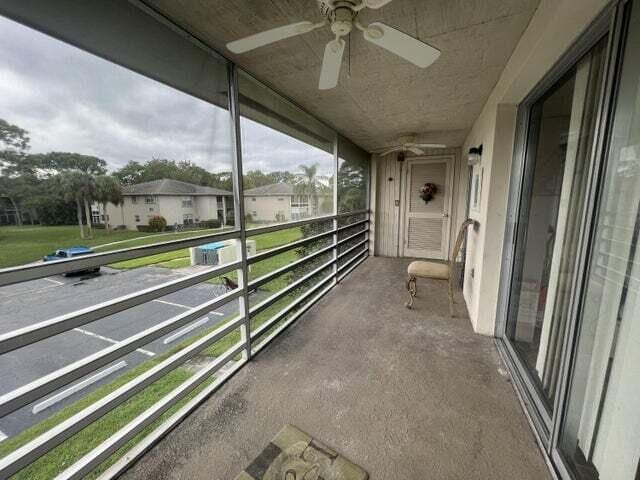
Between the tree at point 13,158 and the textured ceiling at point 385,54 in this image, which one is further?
the textured ceiling at point 385,54

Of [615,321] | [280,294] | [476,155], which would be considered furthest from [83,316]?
[476,155]

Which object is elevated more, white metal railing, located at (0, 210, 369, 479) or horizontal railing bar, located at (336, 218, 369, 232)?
horizontal railing bar, located at (336, 218, 369, 232)

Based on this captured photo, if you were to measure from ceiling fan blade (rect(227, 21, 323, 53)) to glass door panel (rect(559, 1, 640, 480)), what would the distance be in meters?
1.21

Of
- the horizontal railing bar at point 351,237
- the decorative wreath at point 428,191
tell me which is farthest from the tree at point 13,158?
the decorative wreath at point 428,191

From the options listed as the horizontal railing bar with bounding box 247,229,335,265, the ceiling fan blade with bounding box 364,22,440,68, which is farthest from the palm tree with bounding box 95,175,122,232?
the ceiling fan blade with bounding box 364,22,440,68

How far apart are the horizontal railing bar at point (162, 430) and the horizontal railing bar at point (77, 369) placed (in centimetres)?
52

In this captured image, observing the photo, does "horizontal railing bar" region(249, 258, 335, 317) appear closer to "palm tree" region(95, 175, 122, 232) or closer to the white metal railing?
the white metal railing

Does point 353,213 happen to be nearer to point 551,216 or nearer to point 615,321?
point 551,216

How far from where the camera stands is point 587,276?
1.13 meters

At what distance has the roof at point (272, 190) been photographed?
84.9 inches

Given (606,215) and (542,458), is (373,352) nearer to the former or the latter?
(542,458)

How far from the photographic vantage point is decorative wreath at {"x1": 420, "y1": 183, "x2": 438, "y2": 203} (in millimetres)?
5164

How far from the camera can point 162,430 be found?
1.48 metres

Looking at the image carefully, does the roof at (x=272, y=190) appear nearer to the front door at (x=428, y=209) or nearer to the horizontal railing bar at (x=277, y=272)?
the horizontal railing bar at (x=277, y=272)
